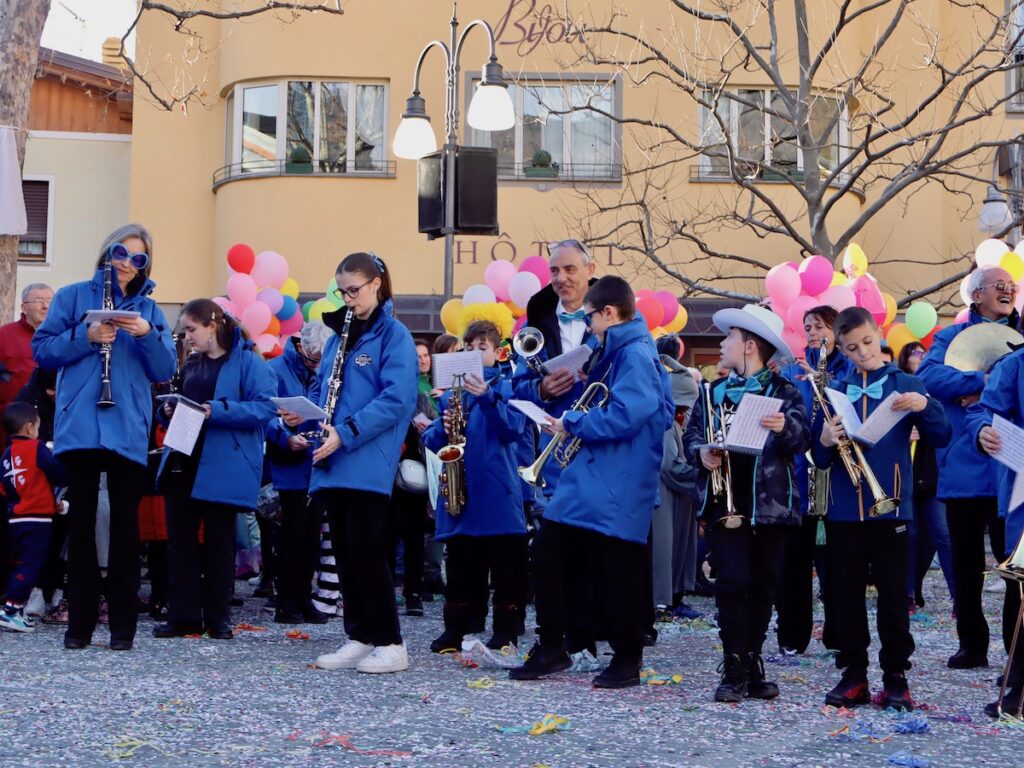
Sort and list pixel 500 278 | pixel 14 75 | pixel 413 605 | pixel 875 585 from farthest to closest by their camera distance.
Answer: pixel 500 278 → pixel 14 75 → pixel 413 605 → pixel 875 585

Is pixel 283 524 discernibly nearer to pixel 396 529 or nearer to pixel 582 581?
pixel 396 529

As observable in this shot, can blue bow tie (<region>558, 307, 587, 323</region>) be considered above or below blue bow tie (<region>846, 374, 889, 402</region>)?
above

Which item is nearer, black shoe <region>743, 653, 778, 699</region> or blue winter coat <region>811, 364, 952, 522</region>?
blue winter coat <region>811, 364, 952, 522</region>

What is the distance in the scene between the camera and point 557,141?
843 inches

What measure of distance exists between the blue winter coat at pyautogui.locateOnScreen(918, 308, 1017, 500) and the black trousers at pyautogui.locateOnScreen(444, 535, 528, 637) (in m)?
2.26

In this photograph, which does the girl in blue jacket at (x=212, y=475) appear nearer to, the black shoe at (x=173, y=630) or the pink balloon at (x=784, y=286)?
the black shoe at (x=173, y=630)

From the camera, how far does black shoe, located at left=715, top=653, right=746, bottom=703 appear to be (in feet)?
22.2

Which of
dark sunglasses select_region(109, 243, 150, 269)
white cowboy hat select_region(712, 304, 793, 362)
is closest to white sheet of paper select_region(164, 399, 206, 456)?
dark sunglasses select_region(109, 243, 150, 269)

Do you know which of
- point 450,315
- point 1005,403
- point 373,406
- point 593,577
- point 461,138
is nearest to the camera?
point 1005,403

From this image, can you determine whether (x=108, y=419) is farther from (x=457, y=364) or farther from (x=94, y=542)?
(x=457, y=364)

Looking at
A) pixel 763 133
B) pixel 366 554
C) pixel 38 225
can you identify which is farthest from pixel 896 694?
pixel 38 225

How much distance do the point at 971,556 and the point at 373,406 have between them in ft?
10.5

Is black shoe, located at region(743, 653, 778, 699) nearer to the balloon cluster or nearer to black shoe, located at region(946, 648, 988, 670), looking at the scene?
black shoe, located at region(946, 648, 988, 670)

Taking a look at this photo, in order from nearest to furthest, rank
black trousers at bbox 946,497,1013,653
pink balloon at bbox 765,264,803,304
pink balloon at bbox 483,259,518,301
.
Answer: black trousers at bbox 946,497,1013,653
pink balloon at bbox 765,264,803,304
pink balloon at bbox 483,259,518,301
